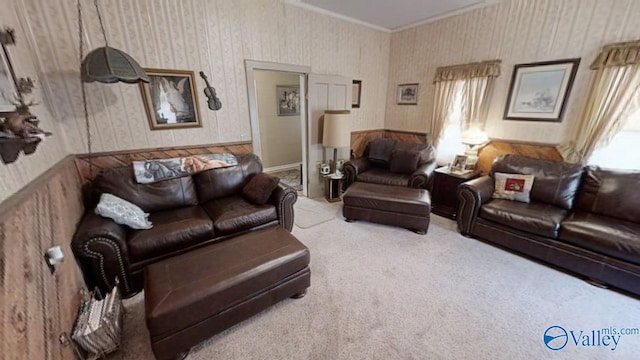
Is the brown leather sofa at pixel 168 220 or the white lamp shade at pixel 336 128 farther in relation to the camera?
the white lamp shade at pixel 336 128

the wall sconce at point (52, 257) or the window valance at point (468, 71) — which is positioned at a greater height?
the window valance at point (468, 71)

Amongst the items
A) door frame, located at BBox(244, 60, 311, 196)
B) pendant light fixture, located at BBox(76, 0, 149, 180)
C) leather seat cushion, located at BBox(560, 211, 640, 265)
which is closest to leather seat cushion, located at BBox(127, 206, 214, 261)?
pendant light fixture, located at BBox(76, 0, 149, 180)

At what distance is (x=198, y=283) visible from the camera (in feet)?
4.96

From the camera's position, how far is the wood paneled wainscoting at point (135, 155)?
8.02ft

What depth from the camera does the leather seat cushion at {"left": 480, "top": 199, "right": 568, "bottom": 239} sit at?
231 cm

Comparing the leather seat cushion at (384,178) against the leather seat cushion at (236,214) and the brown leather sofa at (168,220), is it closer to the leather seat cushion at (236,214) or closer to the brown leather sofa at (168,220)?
the brown leather sofa at (168,220)

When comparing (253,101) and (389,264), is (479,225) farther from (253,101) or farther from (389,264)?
(253,101)

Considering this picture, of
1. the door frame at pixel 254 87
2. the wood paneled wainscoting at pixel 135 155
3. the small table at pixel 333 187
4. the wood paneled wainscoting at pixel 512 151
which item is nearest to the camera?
the wood paneled wainscoting at pixel 135 155

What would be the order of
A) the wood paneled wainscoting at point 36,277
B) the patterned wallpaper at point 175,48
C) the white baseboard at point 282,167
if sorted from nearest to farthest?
the wood paneled wainscoting at point 36,277, the patterned wallpaper at point 175,48, the white baseboard at point 282,167

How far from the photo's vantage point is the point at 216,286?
1.51 meters

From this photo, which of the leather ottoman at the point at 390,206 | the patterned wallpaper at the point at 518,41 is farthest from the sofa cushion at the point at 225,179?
the patterned wallpaper at the point at 518,41

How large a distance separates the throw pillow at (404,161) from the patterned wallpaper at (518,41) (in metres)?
0.82

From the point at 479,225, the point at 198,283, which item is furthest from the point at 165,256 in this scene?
the point at 479,225

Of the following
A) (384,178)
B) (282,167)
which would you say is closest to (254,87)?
(384,178)
